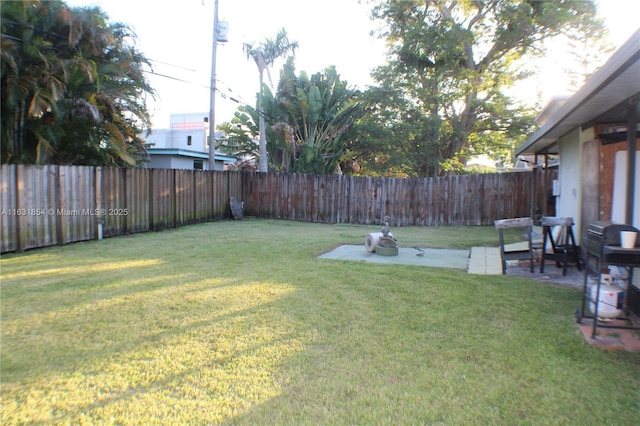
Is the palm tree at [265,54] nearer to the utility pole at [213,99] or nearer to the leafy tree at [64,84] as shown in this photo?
the utility pole at [213,99]

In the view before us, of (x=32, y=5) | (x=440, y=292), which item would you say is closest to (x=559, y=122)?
(x=440, y=292)

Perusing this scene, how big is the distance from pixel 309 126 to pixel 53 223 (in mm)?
14198

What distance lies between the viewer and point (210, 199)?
14477 millimetres

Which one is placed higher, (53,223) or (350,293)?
(53,223)

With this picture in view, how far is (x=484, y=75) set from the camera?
19.3 m

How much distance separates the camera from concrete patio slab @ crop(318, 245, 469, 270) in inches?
280

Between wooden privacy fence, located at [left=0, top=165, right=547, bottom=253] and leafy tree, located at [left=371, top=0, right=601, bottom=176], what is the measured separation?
617 cm

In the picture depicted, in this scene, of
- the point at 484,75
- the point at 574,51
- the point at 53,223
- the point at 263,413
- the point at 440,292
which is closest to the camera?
the point at 263,413

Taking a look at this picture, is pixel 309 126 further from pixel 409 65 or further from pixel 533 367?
pixel 533 367

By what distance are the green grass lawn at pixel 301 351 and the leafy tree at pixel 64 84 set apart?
4.92 m

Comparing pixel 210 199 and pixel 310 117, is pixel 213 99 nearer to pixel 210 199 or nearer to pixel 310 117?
pixel 210 199

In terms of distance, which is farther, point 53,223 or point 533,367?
point 53,223
